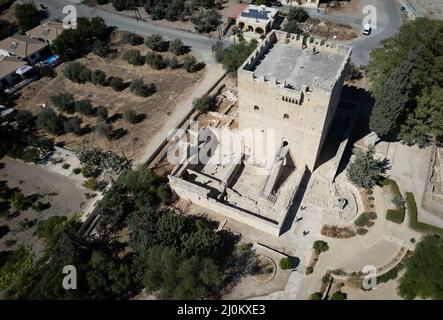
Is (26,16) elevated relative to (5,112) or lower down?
elevated

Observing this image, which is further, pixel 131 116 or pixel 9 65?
pixel 9 65

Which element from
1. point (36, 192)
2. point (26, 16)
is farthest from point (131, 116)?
point (26, 16)

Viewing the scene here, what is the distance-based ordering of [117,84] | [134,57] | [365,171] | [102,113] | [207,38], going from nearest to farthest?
[365,171]
[102,113]
[117,84]
[134,57]
[207,38]

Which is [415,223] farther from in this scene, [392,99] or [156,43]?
[156,43]

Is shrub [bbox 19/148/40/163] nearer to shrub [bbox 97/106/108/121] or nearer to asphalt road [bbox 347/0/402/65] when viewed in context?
shrub [bbox 97/106/108/121]

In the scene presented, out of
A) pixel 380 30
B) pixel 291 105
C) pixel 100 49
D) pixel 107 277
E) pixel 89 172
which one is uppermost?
pixel 291 105

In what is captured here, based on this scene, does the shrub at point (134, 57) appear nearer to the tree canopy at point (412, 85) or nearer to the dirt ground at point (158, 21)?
the dirt ground at point (158, 21)

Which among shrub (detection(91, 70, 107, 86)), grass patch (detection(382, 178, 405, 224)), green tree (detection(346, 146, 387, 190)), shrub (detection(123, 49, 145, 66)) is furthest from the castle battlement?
shrub (detection(91, 70, 107, 86))
